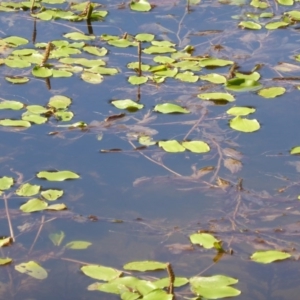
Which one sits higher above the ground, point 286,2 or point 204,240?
point 286,2

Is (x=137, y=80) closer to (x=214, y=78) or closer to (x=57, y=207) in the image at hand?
(x=214, y=78)

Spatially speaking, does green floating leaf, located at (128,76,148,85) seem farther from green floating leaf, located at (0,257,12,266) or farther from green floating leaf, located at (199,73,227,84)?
green floating leaf, located at (0,257,12,266)

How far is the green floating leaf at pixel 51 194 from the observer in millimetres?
2236

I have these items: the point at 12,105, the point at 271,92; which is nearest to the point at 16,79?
the point at 12,105

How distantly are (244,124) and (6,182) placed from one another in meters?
0.88

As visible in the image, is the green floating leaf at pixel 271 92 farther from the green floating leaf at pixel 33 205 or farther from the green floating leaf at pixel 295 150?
the green floating leaf at pixel 33 205

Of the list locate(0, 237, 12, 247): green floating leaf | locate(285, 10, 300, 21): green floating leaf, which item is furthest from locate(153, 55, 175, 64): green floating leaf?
locate(0, 237, 12, 247): green floating leaf

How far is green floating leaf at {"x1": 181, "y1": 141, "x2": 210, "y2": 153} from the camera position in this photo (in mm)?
2502

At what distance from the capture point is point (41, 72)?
300 cm

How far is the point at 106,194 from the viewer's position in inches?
90.0

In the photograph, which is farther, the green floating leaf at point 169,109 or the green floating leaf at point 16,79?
the green floating leaf at point 16,79

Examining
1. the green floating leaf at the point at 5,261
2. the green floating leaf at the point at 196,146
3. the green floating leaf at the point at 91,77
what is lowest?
the green floating leaf at the point at 5,261

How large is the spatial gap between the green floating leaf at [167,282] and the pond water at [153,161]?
0.6 inches


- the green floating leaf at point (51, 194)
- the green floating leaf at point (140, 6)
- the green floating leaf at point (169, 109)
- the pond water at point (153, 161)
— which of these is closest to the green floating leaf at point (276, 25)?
the pond water at point (153, 161)
